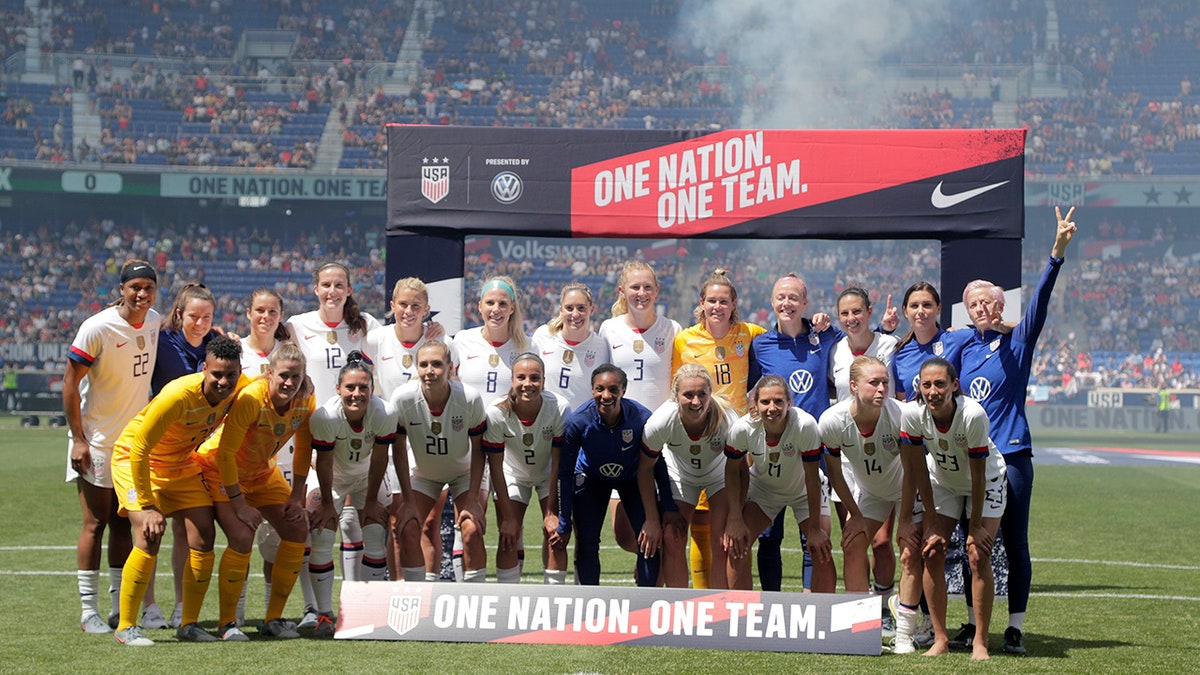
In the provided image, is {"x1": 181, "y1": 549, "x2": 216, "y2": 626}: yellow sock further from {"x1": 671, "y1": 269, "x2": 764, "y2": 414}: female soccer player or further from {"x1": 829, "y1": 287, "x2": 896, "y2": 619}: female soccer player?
{"x1": 829, "y1": 287, "x2": 896, "y2": 619}: female soccer player

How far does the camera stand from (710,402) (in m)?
6.50

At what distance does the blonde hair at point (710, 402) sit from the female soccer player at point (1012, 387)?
1.32 m

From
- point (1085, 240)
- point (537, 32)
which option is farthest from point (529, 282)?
point (1085, 240)

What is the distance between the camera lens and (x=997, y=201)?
29.1ft

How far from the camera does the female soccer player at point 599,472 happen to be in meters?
6.60

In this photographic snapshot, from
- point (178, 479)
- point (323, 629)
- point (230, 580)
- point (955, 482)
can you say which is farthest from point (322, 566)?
point (955, 482)

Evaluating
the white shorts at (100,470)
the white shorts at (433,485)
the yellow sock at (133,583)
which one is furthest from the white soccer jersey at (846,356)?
the white shorts at (100,470)

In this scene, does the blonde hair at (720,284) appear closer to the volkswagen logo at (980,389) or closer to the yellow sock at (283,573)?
the volkswagen logo at (980,389)

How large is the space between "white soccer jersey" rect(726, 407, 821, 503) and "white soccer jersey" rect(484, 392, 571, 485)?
3.35 feet

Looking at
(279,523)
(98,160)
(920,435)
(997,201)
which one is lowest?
(279,523)

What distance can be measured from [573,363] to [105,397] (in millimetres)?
2753

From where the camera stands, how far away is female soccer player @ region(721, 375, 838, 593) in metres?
6.30

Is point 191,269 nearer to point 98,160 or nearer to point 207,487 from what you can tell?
point 98,160

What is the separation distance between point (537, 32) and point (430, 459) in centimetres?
3969
